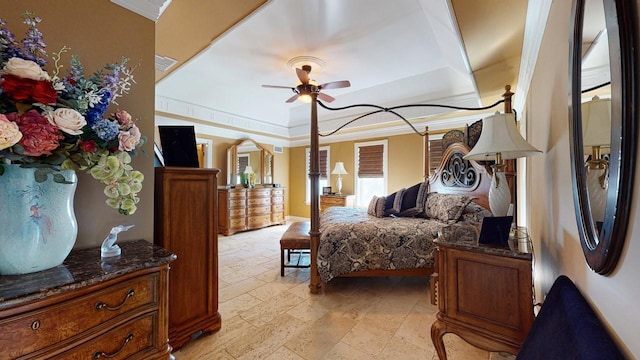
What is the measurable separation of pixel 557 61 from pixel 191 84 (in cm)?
497

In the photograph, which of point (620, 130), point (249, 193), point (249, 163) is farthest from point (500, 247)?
point (249, 163)

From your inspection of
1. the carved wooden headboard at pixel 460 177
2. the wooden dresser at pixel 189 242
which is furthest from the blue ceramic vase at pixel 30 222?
the carved wooden headboard at pixel 460 177

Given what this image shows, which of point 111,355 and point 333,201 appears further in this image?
point 333,201

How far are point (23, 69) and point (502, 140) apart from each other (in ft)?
7.49

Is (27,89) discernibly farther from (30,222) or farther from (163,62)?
(163,62)

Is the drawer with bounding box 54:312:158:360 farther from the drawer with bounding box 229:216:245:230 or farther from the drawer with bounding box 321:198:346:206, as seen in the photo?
the drawer with bounding box 321:198:346:206

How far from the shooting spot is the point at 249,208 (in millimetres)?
5840

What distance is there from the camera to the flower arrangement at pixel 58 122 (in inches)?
34.2

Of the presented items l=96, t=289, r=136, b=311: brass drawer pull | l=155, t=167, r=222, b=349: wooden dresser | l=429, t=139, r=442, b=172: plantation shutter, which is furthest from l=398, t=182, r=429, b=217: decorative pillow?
l=96, t=289, r=136, b=311: brass drawer pull

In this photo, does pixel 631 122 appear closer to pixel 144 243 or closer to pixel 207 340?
pixel 144 243

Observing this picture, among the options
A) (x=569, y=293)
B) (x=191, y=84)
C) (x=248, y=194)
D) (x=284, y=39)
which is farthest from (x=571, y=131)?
(x=248, y=194)

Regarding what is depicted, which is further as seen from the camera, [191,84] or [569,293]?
[191,84]

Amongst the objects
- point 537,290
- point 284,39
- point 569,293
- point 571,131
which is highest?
point 284,39

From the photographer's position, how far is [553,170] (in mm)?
1435
